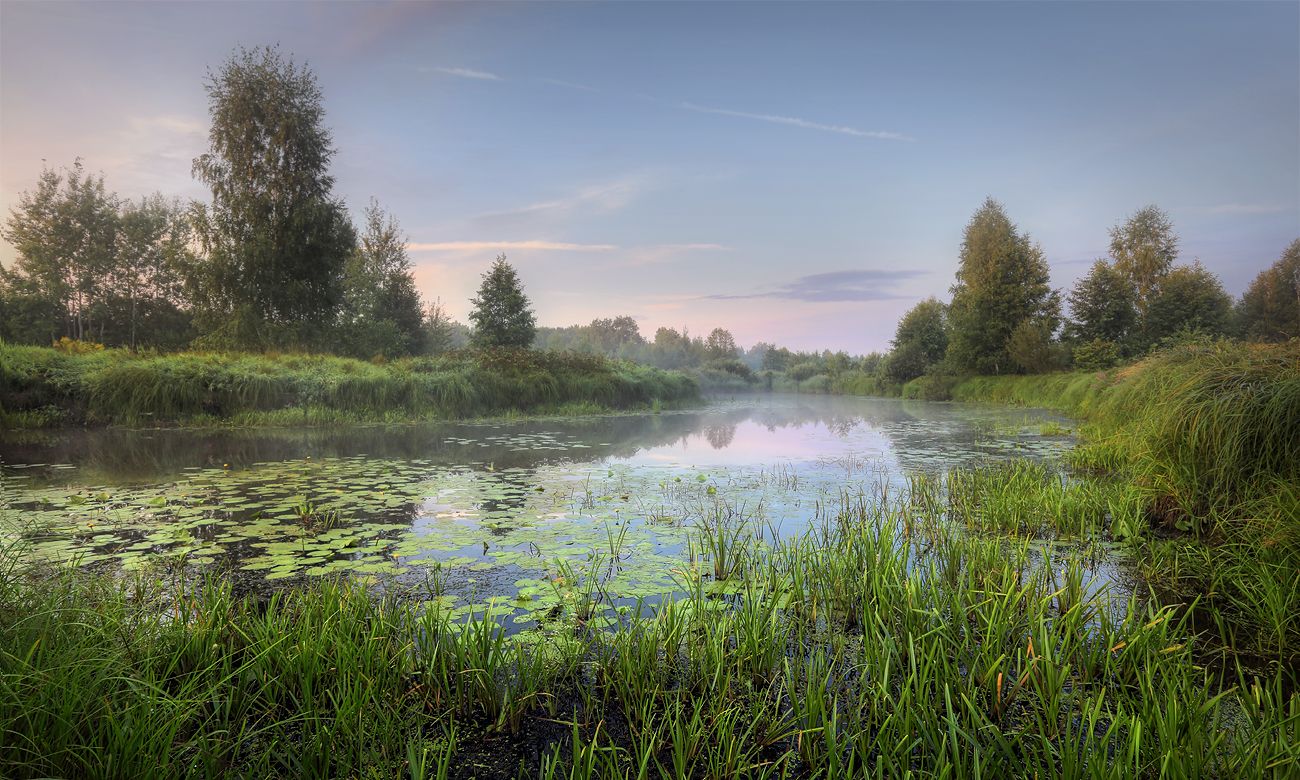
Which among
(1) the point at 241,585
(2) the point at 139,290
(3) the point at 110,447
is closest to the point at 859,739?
(1) the point at 241,585

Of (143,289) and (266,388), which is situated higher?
(143,289)

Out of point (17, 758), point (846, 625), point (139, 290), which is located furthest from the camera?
point (139, 290)

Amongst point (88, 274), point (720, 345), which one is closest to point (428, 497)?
point (88, 274)

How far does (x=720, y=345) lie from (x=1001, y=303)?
39970 mm

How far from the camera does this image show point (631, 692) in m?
2.34

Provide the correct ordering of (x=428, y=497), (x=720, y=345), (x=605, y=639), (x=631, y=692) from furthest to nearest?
(x=720, y=345) → (x=428, y=497) → (x=605, y=639) → (x=631, y=692)

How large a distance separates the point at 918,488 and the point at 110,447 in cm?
1251

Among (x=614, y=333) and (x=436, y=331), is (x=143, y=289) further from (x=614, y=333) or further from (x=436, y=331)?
(x=614, y=333)

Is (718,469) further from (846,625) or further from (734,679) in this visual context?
A: (734,679)

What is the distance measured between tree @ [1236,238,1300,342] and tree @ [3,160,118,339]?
190 ft

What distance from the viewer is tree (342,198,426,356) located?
2631 centimetres

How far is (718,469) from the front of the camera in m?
8.80

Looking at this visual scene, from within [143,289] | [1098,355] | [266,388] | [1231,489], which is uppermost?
[143,289]

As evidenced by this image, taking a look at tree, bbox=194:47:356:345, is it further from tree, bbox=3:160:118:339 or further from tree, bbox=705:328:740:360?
tree, bbox=705:328:740:360
